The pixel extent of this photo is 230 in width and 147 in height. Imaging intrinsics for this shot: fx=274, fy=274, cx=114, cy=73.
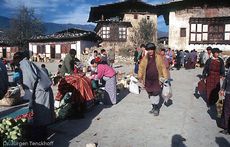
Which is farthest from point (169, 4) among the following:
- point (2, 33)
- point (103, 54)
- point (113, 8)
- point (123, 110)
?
point (2, 33)

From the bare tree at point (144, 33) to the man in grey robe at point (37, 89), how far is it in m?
28.6

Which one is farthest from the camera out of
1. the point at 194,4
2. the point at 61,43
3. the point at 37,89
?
the point at 61,43

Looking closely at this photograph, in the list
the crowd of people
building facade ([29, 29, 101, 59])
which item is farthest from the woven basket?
building facade ([29, 29, 101, 59])

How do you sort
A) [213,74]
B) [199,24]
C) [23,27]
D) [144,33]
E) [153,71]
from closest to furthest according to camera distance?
1. [153,71]
2. [213,74]
3. [199,24]
4. [144,33]
5. [23,27]

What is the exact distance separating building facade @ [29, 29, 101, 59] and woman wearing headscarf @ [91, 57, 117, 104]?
2504 cm

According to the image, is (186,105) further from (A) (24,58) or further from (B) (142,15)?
(B) (142,15)

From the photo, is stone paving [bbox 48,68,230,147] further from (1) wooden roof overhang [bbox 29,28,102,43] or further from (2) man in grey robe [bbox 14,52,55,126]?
(1) wooden roof overhang [bbox 29,28,102,43]

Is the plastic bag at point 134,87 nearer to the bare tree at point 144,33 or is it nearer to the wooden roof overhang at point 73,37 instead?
the bare tree at point 144,33

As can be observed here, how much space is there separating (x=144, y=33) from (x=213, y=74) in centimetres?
2626

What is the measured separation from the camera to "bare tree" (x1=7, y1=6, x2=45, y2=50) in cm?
4597

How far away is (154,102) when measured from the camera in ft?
24.5

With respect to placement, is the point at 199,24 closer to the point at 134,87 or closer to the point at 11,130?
the point at 134,87

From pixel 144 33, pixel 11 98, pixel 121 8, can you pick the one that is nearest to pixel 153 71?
pixel 11 98

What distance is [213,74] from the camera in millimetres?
8008
